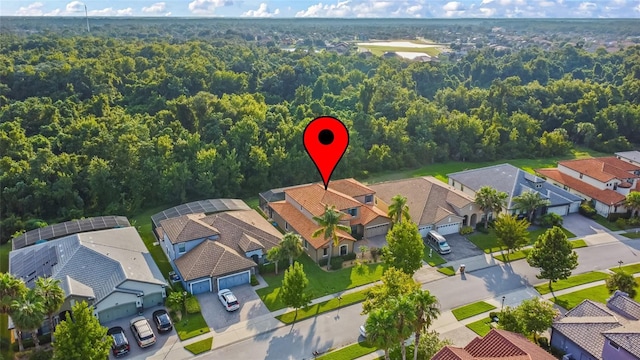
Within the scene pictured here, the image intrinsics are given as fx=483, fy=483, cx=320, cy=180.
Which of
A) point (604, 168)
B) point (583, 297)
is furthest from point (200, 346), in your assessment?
point (604, 168)

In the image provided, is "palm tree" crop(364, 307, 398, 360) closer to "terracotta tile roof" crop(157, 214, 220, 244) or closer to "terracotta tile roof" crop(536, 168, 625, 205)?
"terracotta tile roof" crop(157, 214, 220, 244)

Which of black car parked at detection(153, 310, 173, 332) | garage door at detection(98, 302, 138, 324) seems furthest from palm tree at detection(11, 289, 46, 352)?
black car parked at detection(153, 310, 173, 332)

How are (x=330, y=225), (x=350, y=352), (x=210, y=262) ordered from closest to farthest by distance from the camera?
1. (x=350, y=352)
2. (x=210, y=262)
3. (x=330, y=225)

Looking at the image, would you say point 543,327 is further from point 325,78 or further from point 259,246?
point 325,78

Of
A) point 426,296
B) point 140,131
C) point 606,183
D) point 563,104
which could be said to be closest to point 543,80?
point 563,104

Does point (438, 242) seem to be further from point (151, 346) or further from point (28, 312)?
point (28, 312)

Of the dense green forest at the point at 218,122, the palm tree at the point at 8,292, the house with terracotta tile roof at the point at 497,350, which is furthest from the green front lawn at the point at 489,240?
the palm tree at the point at 8,292
